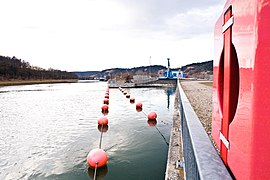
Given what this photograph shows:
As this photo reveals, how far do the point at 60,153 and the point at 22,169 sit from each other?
1.55 m

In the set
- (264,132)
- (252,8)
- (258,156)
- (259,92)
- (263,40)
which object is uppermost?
(252,8)

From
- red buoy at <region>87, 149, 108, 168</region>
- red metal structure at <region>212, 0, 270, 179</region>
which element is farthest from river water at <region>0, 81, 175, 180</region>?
red metal structure at <region>212, 0, 270, 179</region>

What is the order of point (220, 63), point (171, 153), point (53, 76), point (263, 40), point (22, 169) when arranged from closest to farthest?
point (263, 40)
point (220, 63)
point (171, 153)
point (22, 169)
point (53, 76)

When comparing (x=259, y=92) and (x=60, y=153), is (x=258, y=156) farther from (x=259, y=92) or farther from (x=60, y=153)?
(x=60, y=153)

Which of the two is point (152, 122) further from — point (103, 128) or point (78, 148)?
point (78, 148)

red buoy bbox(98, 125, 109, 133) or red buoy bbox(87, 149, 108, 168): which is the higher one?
red buoy bbox(87, 149, 108, 168)

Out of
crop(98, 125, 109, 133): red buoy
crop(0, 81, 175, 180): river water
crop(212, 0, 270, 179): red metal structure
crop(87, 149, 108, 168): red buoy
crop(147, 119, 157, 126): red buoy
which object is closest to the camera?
crop(212, 0, 270, 179): red metal structure

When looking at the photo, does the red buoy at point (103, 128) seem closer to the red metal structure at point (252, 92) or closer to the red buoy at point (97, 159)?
the red buoy at point (97, 159)

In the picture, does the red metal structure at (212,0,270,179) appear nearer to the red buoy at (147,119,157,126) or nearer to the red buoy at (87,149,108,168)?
the red buoy at (87,149,108,168)

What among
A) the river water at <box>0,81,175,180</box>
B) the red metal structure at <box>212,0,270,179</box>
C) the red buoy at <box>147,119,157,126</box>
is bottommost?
the river water at <box>0,81,175,180</box>

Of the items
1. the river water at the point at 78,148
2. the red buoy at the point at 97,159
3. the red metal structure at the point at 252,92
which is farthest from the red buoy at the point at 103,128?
the red metal structure at the point at 252,92

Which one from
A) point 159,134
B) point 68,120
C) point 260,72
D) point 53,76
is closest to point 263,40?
point 260,72

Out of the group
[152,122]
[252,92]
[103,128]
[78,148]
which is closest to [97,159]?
[78,148]

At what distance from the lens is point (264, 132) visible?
4.01 feet
